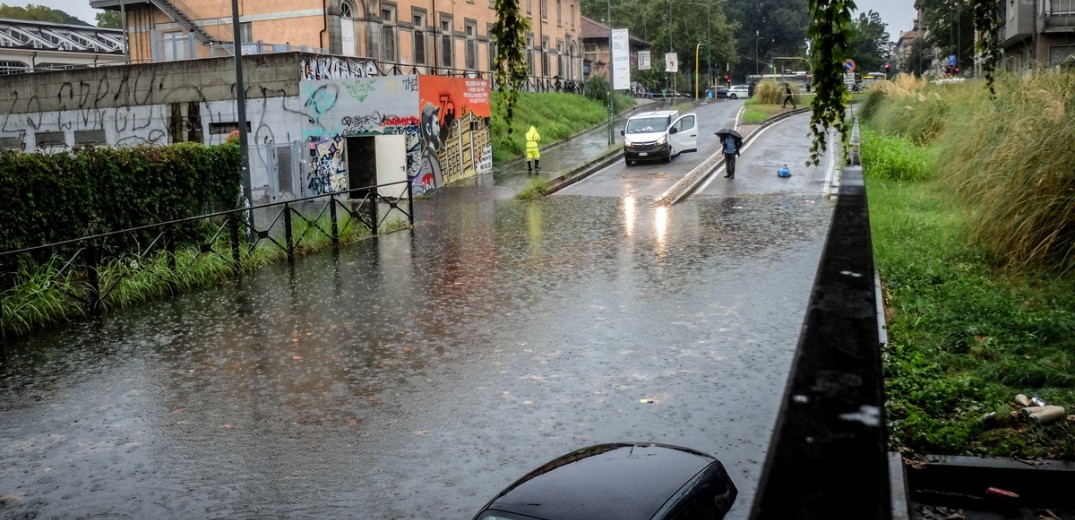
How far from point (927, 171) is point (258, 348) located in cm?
1886

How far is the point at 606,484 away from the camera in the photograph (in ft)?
12.0

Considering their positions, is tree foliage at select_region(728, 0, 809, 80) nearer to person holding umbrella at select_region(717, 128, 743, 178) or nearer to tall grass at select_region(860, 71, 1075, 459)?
person holding umbrella at select_region(717, 128, 743, 178)

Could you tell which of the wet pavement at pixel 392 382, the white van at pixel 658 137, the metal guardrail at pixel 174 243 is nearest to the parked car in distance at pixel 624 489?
the wet pavement at pixel 392 382

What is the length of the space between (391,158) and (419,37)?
15293mm

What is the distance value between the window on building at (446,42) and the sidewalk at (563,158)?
22.9ft

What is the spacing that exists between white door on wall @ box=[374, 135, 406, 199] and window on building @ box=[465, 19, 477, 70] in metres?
19.5

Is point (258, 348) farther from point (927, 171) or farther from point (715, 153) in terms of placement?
point (715, 153)

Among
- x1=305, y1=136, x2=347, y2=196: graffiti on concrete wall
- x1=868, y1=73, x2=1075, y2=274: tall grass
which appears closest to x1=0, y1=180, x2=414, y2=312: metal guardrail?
x1=305, y1=136, x2=347, y2=196: graffiti on concrete wall

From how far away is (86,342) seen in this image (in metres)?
11.2

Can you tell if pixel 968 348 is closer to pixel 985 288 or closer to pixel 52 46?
pixel 985 288

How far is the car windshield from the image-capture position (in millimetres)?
34062

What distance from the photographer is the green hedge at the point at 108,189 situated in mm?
13758

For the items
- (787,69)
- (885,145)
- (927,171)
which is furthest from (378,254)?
(787,69)

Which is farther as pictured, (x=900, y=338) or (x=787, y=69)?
(x=787, y=69)
